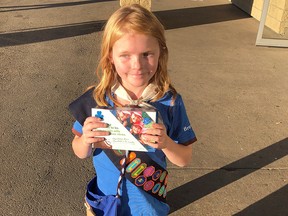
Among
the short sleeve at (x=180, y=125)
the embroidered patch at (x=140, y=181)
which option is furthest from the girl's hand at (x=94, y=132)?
the short sleeve at (x=180, y=125)

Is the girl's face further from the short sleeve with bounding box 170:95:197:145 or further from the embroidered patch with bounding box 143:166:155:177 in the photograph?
the embroidered patch with bounding box 143:166:155:177

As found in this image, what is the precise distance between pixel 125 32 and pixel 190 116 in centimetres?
297

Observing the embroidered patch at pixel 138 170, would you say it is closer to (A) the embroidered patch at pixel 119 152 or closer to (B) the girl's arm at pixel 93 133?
(A) the embroidered patch at pixel 119 152

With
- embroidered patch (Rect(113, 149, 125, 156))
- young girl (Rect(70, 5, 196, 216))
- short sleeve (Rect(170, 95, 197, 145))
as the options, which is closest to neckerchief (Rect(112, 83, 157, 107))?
young girl (Rect(70, 5, 196, 216))

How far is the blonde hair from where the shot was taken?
5.16ft

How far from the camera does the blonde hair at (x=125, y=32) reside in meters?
1.57

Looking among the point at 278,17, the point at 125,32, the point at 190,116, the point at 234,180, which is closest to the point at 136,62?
the point at 125,32

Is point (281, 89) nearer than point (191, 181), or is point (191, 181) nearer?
point (191, 181)

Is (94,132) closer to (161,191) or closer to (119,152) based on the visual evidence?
(119,152)

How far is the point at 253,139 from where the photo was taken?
157 inches

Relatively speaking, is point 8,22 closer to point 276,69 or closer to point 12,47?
point 12,47

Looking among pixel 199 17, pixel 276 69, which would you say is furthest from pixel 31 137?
pixel 199 17

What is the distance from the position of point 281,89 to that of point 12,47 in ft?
15.7

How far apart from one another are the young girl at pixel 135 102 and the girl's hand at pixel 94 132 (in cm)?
1
